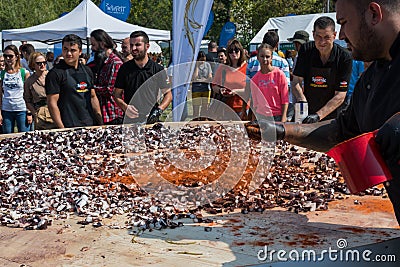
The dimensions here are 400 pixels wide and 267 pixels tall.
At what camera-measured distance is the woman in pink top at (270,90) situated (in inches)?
315

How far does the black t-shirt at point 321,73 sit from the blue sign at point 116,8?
12.6 meters

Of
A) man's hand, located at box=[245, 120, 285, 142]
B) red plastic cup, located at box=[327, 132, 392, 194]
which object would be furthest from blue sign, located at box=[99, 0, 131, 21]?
red plastic cup, located at box=[327, 132, 392, 194]

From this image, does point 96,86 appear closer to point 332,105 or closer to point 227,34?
point 332,105

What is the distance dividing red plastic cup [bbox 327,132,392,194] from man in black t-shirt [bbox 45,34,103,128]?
5.94 metres

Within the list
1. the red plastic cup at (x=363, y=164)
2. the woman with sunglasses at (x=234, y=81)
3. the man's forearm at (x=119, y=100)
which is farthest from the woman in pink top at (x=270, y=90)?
the red plastic cup at (x=363, y=164)

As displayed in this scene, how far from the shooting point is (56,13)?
48562 millimetres

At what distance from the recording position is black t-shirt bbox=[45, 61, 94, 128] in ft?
25.5

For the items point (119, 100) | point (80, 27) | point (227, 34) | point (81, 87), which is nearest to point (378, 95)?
point (119, 100)

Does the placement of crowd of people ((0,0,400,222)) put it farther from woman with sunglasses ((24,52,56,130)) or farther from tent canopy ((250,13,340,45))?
tent canopy ((250,13,340,45))

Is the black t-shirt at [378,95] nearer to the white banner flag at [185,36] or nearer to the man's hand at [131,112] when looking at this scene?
the man's hand at [131,112]

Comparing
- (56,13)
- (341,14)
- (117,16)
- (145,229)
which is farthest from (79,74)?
(56,13)

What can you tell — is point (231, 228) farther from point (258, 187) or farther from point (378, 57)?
point (378, 57)

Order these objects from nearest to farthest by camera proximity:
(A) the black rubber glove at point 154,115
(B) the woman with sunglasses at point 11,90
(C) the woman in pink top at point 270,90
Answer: (A) the black rubber glove at point 154,115, (C) the woman in pink top at point 270,90, (B) the woman with sunglasses at point 11,90

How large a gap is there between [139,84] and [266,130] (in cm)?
451
